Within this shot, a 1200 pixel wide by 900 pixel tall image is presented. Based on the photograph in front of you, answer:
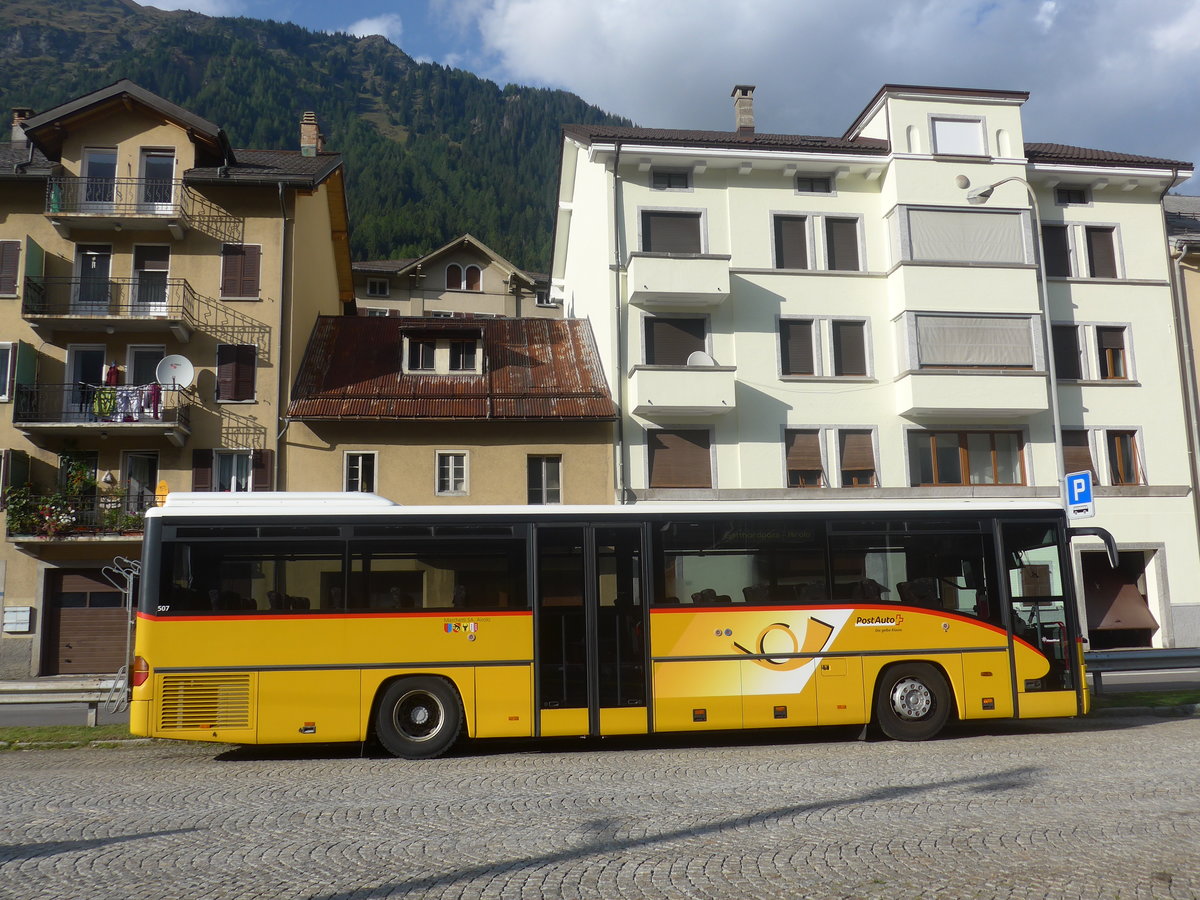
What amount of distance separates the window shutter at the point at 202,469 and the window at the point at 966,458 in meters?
18.8

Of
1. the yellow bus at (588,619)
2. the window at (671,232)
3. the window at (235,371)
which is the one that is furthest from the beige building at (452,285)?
the yellow bus at (588,619)

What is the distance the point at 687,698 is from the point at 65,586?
2047 cm

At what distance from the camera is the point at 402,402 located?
27.3 meters

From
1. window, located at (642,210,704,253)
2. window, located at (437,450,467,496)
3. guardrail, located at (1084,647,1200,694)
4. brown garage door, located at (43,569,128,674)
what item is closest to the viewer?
guardrail, located at (1084,647,1200,694)

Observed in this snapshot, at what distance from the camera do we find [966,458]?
2820cm

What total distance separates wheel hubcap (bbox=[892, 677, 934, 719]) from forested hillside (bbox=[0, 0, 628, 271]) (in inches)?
3397

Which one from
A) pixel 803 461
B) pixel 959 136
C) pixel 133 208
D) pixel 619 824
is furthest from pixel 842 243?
pixel 619 824

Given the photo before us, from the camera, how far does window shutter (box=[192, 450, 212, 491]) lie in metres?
26.8

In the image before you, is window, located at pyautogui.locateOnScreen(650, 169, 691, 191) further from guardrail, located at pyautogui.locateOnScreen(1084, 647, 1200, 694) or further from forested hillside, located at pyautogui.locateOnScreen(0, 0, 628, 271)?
forested hillside, located at pyautogui.locateOnScreen(0, 0, 628, 271)

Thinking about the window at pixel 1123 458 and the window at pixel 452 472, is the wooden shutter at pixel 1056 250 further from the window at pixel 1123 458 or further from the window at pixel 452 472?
the window at pixel 452 472

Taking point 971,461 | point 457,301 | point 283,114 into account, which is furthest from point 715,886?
point 283,114

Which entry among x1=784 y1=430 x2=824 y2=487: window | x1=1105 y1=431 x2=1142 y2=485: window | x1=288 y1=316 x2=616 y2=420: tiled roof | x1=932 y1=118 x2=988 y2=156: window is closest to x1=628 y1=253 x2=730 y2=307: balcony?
x1=288 y1=316 x2=616 y2=420: tiled roof

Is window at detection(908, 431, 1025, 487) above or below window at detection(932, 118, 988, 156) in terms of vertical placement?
below

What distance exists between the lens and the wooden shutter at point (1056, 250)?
2983cm
